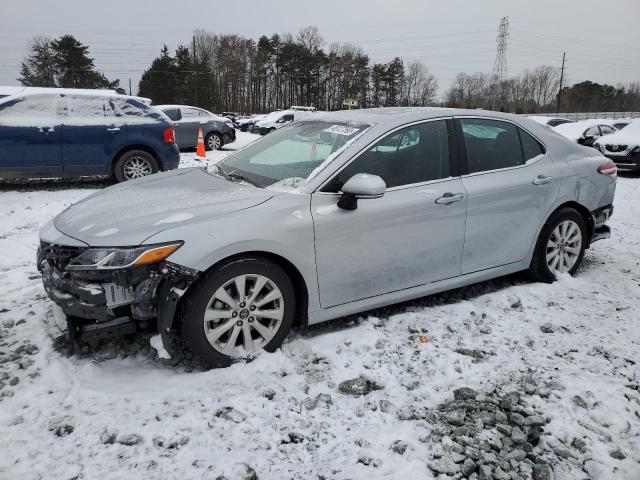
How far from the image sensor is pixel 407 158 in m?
3.61

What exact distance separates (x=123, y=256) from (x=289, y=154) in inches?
65.1

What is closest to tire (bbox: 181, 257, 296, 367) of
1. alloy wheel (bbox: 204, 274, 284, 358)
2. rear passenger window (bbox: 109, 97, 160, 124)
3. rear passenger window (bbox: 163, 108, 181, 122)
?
alloy wheel (bbox: 204, 274, 284, 358)

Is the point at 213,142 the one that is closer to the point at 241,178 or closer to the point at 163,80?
the point at 241,178

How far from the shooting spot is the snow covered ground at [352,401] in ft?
7.45

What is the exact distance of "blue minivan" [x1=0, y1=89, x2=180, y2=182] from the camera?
793 centimetres

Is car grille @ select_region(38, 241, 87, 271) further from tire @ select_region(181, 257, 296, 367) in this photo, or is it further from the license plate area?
tire @ select_region(181, 257, 296, 367)

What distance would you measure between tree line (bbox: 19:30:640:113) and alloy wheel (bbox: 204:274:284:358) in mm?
63181

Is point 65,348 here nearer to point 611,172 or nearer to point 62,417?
point 62,417

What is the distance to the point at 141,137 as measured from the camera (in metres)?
8.68

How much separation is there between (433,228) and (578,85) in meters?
105

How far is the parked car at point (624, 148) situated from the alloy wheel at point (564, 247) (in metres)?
10.3

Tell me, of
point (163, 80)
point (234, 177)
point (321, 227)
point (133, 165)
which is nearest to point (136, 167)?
point (133, 165)

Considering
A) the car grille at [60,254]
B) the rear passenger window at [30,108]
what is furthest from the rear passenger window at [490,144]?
the rear passenger window at [30,108]

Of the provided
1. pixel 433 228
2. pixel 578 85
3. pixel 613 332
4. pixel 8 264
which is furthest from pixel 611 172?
pixel 578 85
